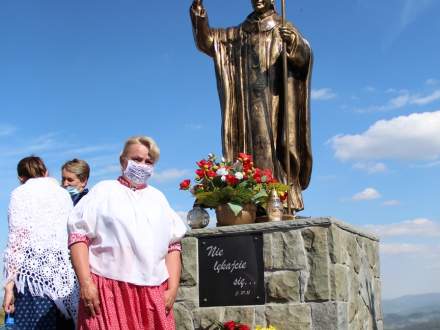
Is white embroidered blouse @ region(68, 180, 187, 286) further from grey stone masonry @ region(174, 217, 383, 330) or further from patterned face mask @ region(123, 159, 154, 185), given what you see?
grey stone masonry @ region(174, 217, 383, 330)

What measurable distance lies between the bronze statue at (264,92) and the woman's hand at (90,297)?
3.79 m

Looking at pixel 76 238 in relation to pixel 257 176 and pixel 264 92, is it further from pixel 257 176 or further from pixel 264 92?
pixel 264 92

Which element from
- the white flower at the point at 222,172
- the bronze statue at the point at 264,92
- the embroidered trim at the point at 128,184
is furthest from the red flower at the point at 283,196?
the embroidered trim at the point at 128,184

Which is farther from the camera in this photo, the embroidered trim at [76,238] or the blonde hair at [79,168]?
the blonde hair at [79,168]

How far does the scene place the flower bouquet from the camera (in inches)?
231

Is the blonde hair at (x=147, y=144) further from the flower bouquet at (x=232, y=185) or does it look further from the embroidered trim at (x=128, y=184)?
the flower bouquet at (x=232, y=185)

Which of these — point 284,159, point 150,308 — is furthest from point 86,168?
point 284,159

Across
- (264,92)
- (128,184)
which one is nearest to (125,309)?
(128,184)

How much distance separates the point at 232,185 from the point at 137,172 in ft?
8.19

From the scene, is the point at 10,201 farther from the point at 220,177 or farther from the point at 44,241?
the point at 220,177

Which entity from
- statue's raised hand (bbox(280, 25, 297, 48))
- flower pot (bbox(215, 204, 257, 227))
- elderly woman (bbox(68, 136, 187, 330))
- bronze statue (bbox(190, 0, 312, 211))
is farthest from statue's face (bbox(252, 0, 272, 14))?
elderly woman (bbox(68, 136, 187, 330))

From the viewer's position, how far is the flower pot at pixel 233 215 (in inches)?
227

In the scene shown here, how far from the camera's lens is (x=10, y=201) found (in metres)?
3.90

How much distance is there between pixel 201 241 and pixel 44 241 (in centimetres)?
203
